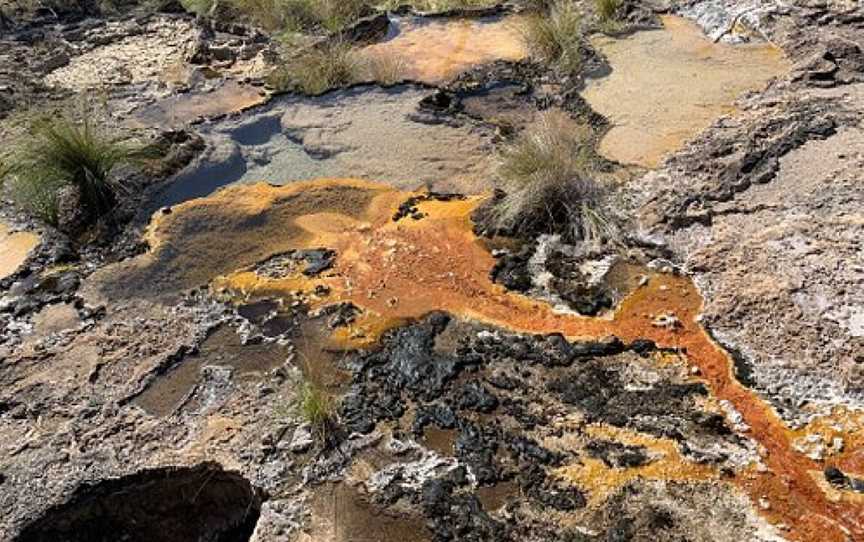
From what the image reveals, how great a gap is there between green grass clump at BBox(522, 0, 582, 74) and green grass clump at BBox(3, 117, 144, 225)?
3.15 metres

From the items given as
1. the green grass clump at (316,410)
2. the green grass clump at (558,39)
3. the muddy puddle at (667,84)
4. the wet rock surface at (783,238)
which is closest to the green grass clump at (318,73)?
the green grass clump at (558,39)

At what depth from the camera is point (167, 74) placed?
266 inches

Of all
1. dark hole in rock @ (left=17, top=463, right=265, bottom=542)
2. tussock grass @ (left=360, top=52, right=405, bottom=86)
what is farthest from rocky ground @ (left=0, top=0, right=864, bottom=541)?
tussock grass @ (left=360, top=52, right=405, bottom=86)

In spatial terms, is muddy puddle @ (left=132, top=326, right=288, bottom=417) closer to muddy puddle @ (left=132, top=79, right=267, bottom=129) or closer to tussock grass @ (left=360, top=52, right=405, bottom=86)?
muddy puddle @ (left=132, top=79, right=267, bottom=129)

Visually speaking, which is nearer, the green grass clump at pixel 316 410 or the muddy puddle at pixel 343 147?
the green grass clump at pixel 316 410

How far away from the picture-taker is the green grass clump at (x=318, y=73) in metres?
6.02

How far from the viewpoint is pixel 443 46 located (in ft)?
22.1

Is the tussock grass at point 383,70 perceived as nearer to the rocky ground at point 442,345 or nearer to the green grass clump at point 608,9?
the rocky ground at point 442,345

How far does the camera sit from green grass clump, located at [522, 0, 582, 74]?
5.95m

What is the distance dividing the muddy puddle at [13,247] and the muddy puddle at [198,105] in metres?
1.48

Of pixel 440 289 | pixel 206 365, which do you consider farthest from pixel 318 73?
pixel 206 365

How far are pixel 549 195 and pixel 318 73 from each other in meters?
2.61

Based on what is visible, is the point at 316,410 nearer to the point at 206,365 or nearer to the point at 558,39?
the point at 206,365

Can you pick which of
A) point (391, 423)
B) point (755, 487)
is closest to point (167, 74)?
point (391, 423)
